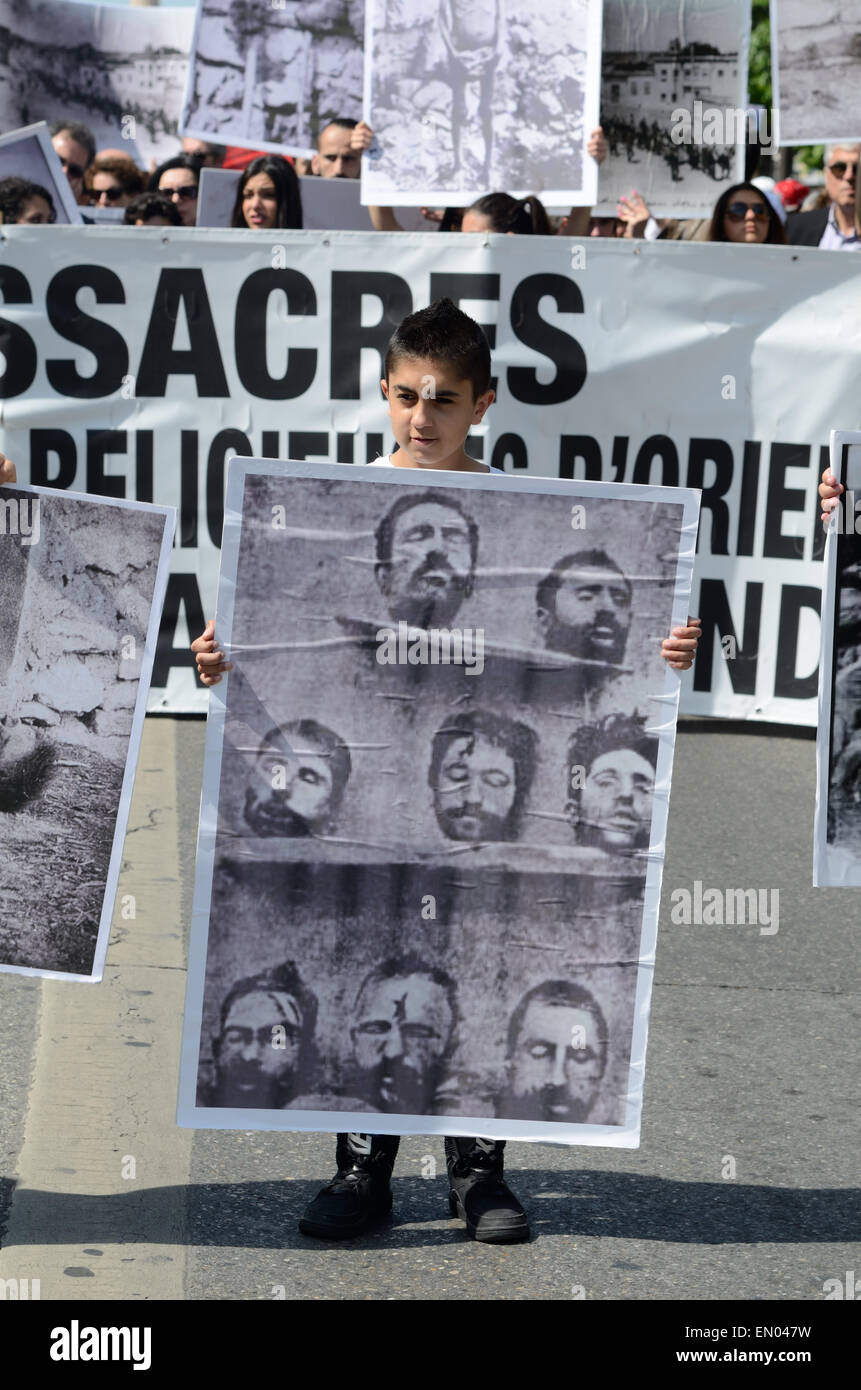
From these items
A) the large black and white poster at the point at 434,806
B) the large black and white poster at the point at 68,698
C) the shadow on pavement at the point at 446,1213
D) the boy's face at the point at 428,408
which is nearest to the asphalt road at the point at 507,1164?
the shadow on pavement at the point at 446,1213

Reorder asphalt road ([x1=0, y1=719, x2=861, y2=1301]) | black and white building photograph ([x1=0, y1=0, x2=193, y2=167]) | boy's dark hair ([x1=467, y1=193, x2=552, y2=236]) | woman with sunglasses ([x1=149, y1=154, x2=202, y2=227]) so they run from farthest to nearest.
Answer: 1. black and white building photograph ([x1=0, y1=0, x2=193, y2=167])
2. woman with sunglasses ([x1=149, y1=154, x2=202, y2=227])
3. boy's dark hair ([x1=467, y1=193, x2=552, y2=236])
4. asphalt road ([x1=0, y1=719, x2=861, y2=1301])

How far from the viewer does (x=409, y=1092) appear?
11.1 feet

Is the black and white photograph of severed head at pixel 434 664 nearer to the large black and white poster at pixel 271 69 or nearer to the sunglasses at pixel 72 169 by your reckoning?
the large black and white poster at pixel 271 69

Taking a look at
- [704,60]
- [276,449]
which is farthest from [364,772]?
[704,60]

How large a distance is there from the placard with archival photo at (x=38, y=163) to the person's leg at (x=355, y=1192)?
5.15 meters

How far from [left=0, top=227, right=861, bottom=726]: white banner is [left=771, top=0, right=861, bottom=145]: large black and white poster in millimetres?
1330

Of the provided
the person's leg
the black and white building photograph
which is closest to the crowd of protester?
the black and white building photograph

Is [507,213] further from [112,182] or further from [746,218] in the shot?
[112,182]

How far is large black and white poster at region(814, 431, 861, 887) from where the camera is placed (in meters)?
3.47

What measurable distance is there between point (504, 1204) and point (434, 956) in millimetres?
510

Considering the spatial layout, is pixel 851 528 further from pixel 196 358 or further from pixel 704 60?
pixel 704 60

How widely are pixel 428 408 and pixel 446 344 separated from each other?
126 millimetres

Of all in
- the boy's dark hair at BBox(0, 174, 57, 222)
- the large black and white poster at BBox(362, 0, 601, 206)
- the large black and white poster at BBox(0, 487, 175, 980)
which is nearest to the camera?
the large black and white poster at BBox(0, 487, 175, 980)

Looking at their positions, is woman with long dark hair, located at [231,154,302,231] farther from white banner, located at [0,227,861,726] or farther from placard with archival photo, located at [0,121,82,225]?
placard with archival photo, located at [0,121,82,225]
